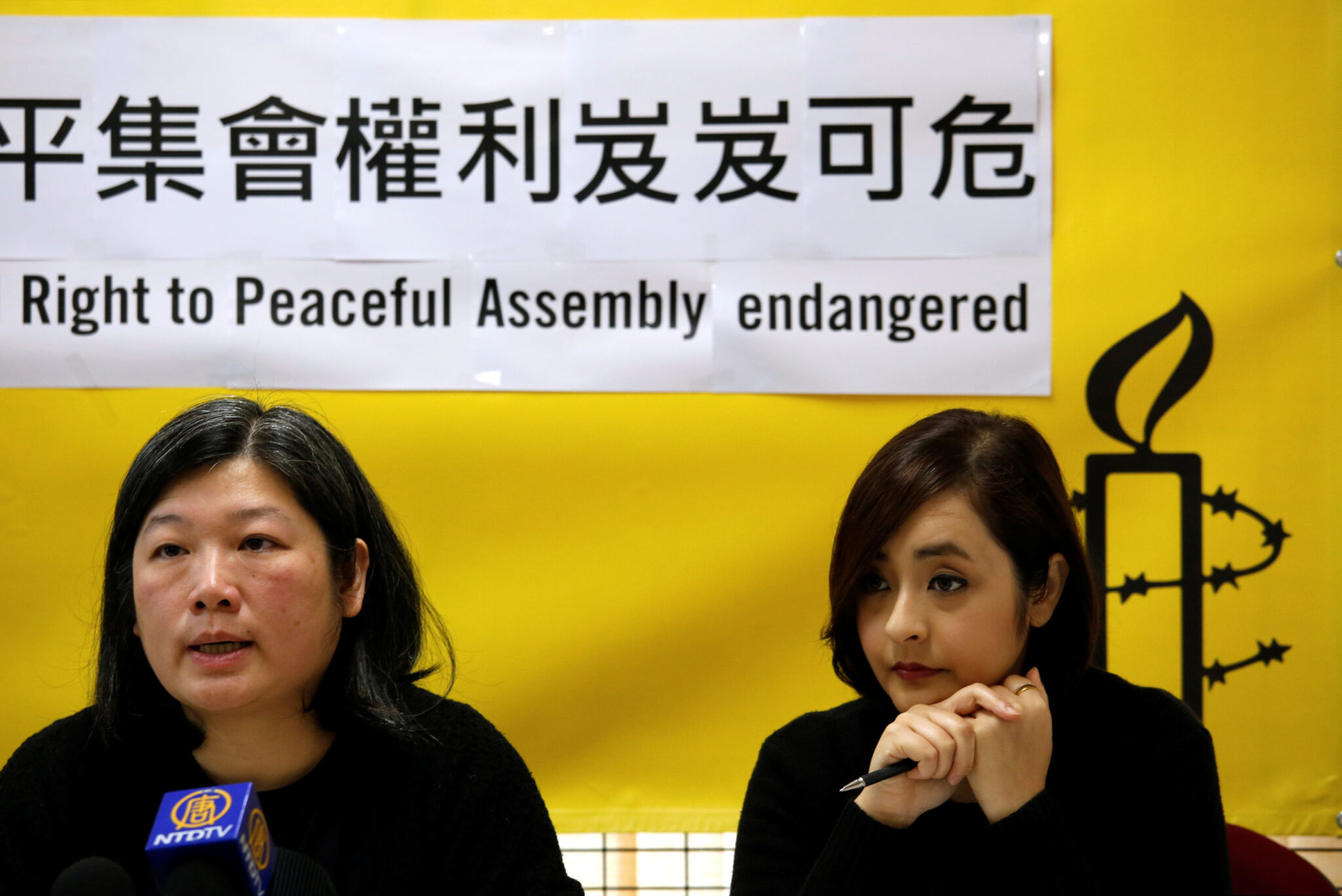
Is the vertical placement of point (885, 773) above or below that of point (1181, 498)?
below

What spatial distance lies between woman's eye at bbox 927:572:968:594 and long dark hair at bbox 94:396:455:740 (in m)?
0.65

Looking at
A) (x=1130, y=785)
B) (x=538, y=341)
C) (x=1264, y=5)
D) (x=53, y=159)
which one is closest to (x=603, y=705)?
(x=538, y=341)

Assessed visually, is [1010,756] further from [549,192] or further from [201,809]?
[549,192]

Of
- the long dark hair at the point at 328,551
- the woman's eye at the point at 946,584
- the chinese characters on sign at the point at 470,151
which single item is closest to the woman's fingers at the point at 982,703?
the woman's eye at the point at 946,584

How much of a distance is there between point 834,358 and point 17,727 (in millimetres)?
1501

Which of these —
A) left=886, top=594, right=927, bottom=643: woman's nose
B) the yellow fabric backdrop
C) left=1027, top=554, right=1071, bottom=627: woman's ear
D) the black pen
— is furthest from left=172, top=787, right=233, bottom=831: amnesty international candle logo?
the yellow fabric backdrop

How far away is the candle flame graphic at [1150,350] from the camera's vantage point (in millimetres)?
2084

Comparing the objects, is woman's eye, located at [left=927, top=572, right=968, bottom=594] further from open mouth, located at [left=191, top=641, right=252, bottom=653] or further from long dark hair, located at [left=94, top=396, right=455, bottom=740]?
open mouth, located at [left=191, top=641, right=252, bottom=653]


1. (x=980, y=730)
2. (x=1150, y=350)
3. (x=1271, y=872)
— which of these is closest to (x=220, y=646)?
(x=980, y=730)

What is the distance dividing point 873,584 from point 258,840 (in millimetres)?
760

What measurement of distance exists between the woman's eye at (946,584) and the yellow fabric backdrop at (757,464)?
0.69 meters

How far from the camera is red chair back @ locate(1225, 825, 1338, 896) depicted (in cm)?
171

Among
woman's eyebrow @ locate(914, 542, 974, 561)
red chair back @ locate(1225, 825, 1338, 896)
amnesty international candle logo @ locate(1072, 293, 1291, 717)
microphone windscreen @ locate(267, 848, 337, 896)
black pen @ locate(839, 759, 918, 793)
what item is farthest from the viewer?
amnesty international candle logo @ locate(1072, 293, 1291, 717)

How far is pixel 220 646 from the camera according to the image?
134 centimetres
